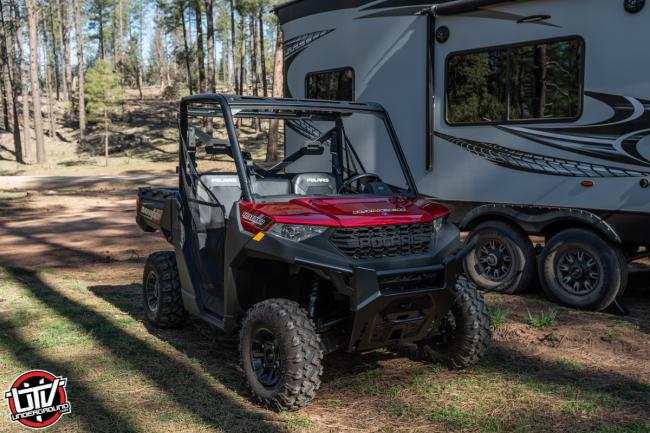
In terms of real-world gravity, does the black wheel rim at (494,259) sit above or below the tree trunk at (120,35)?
below

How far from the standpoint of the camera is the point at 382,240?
4188 millimetres

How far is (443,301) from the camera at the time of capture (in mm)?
4320

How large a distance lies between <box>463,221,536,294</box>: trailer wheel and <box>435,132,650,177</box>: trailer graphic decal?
70 cm

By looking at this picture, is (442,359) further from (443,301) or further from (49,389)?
(49,389)

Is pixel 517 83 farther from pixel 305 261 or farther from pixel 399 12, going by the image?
pixel 305 261

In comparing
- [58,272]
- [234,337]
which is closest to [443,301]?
[234,337]

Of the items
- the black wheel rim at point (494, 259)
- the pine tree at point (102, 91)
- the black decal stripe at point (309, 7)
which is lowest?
the black wheel rim at point (494, 259)

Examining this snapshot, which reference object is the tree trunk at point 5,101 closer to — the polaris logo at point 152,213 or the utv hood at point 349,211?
the polaris logo at point 152,213

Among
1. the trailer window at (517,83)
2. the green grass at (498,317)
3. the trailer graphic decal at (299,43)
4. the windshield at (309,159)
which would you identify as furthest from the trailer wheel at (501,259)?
the trailer graphic decal at (299,43)

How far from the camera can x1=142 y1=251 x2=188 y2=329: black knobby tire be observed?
5816mm

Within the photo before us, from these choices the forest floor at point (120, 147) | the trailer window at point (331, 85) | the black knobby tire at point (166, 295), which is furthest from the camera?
the forest floor at point (120, 147)

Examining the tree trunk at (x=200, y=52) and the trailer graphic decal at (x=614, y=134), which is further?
the tree trunk at (x=200, y=52)

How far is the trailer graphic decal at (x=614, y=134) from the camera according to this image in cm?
628

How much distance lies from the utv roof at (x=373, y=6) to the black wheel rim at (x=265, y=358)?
470 centimetres
